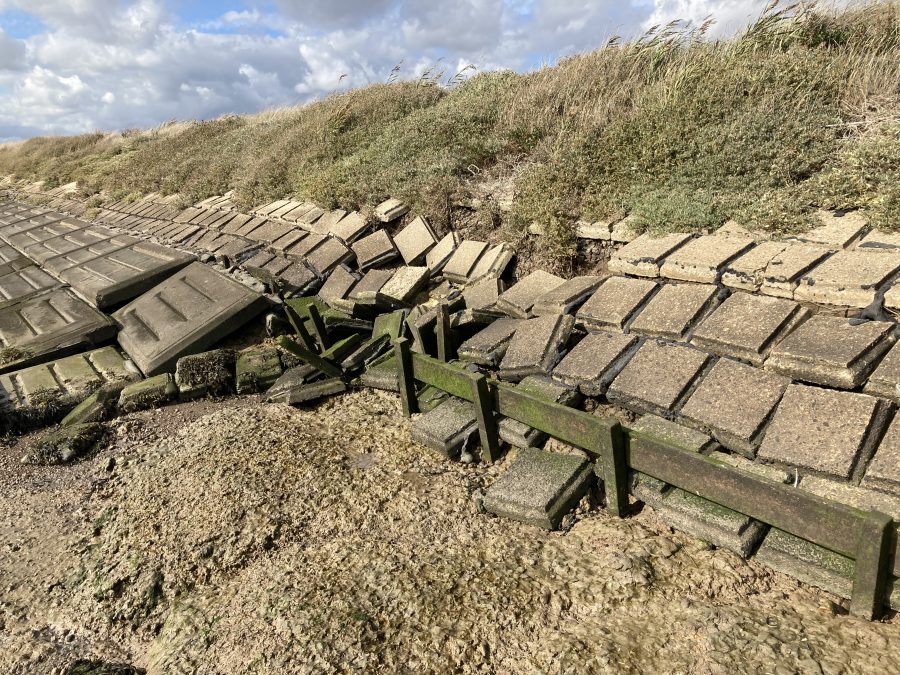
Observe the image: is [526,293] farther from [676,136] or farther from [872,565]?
[872,565]

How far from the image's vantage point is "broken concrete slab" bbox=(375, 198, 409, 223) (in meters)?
8.26

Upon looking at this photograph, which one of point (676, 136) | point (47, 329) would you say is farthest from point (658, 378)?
point (47, 329)

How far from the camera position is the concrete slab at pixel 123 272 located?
7.95 m

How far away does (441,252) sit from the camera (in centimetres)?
724

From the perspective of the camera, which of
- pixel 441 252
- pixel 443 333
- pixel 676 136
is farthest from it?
pixel 441 252

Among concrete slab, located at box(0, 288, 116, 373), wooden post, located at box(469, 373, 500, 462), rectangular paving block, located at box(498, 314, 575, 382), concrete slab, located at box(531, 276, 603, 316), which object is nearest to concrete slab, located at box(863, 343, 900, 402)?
rectangular paving block, located at box(498, 314, 575, 382)

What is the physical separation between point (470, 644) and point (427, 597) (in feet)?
1.23

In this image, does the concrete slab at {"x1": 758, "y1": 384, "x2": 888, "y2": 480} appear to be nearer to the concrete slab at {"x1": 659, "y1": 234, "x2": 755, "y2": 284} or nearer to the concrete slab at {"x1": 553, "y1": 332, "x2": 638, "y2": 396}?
the concrete slab at {"x1": 553, "y1": 332, "x2": 638, "y2": 396}

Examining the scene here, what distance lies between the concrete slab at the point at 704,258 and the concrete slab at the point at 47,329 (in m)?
7.26

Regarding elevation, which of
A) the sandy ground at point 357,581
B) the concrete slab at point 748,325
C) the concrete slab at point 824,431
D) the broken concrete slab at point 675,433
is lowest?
the sandy ground at point 357,581

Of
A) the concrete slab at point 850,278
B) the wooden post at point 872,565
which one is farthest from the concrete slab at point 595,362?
the wooden post at point 872,565

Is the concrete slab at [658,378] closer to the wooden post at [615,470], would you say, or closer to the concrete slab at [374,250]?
the wooden post at [615,470]

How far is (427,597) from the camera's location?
2957 millimetres

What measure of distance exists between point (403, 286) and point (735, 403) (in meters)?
4.32
